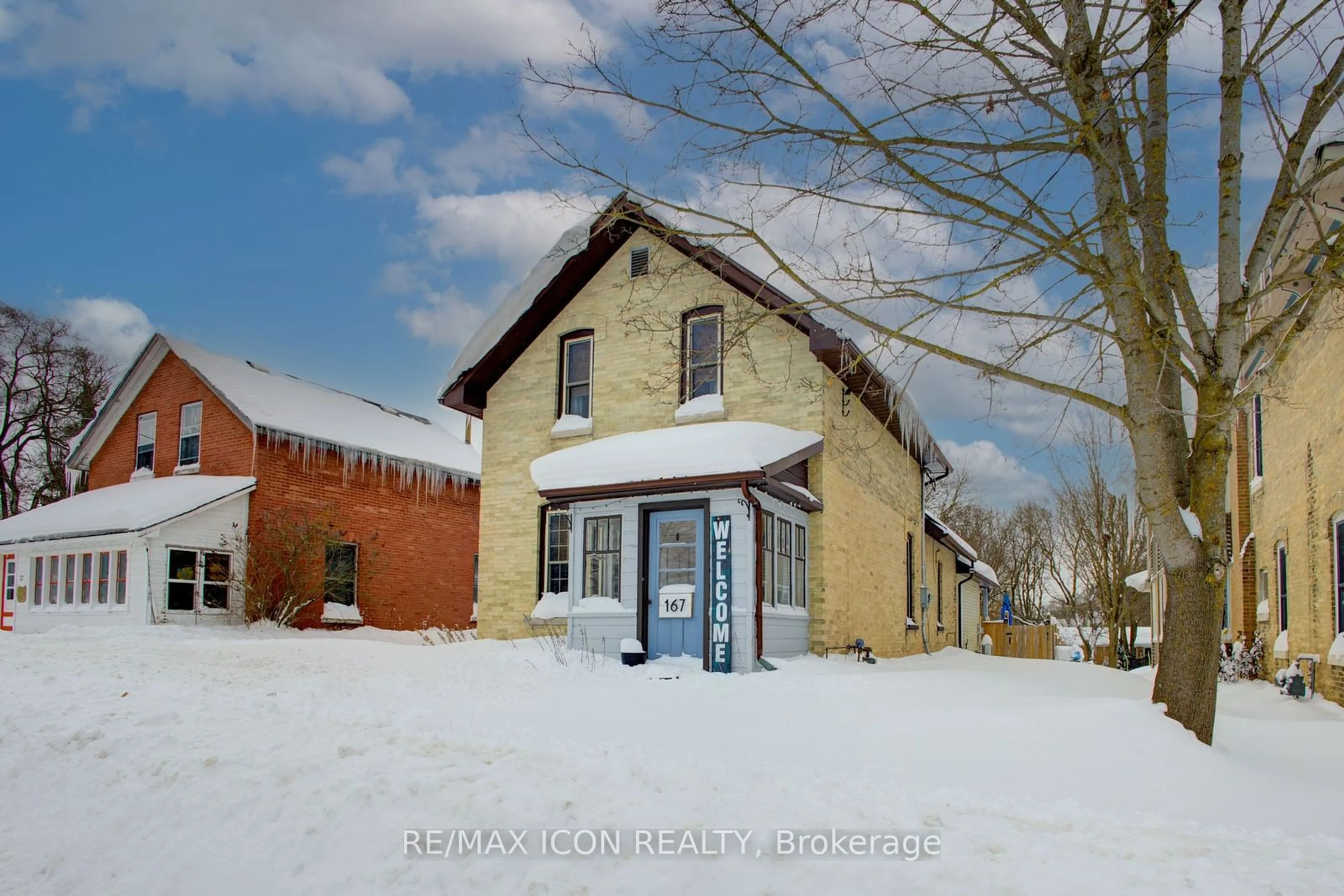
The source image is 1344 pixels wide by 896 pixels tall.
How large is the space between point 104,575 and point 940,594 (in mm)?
19530

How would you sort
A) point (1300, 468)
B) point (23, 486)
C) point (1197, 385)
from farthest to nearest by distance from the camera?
point (23, 486) < point (1300, 468) < point (1197, 385)

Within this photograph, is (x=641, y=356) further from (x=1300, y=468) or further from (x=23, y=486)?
(x=23, y=486)

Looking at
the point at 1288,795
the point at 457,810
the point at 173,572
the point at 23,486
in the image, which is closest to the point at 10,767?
the point at 457,810

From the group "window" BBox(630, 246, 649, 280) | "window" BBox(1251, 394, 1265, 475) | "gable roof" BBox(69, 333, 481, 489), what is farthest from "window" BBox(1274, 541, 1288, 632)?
"gable roof" BBox(69, 333, 481, 489)

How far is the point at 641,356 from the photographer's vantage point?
15305 millimetres

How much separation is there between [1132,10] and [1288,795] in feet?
19.3

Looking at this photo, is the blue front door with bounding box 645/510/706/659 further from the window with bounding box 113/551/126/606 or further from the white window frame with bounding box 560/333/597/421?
the window with bounding box 113/551/126/606

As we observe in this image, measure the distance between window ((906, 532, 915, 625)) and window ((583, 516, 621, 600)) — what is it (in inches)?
333

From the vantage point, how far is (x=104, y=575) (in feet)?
66.3

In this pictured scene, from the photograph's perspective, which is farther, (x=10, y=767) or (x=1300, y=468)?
(x=1300, y=468)

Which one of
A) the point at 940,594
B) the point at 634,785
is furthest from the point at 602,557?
the point at 940,594

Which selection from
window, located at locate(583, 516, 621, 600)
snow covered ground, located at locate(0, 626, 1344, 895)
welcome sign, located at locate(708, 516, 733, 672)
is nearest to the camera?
snow covered ground, located at locate(0, 626, 1344, 895)

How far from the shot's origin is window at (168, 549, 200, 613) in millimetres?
19391

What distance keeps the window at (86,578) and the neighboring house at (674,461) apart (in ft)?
33.2
